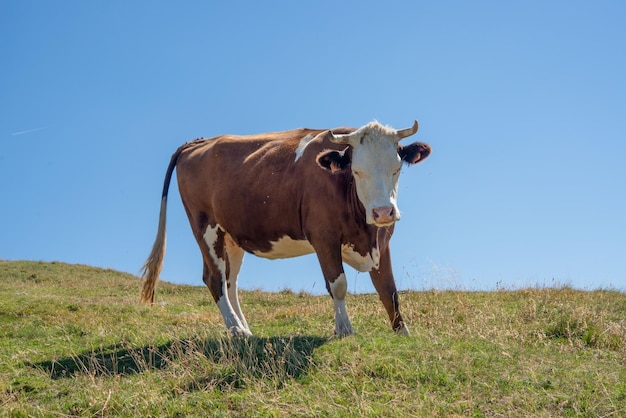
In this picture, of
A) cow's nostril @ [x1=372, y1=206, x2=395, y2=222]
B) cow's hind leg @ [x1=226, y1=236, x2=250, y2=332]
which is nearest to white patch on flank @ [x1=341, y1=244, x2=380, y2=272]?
cow's nostril @ [x1=372, y1=206, x2=395, y2=222]

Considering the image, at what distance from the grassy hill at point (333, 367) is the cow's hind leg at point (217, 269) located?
42 centimetres

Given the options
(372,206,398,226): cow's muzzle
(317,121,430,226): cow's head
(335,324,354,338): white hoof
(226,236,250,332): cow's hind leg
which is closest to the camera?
(372,206,398,226): cow's muzzle

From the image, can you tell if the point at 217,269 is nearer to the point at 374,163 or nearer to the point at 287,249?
the point at 287,249

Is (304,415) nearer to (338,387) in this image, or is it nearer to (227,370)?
(338,387)

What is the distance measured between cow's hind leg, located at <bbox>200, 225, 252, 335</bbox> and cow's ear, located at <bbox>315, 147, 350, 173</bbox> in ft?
10.2

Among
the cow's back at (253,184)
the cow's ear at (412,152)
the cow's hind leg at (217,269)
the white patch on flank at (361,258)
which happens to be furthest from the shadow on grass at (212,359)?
the cow's ear at (412,152)

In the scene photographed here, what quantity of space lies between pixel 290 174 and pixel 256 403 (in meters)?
4.52

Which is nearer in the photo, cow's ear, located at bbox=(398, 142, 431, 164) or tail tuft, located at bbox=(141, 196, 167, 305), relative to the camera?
cow's ear, located at bbox=(398, 142, 431, 164)

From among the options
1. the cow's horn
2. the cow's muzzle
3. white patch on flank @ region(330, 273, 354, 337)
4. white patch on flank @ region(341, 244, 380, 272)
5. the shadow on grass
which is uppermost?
the cow's horn

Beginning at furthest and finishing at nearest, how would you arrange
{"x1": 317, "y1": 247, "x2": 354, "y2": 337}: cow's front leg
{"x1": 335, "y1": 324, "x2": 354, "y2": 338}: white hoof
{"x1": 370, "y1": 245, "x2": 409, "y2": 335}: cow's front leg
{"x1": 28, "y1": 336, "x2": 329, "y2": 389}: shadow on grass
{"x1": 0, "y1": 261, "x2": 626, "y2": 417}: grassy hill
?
{"x1": 370, "y1": 245, "x2": 409, "y2": 335}: cow's front leg
{"x1": 317, "y1": 247, "x2": 354, "y2": 337}: cow's front leg
{"x1": 335, "y1": 324, "x2": 354, "y2": 338}: white hoof
{"x1": 28, "y1": 336, "x2": 329, "y2": 389}: shadow on grass
{"x1": 0, "y1": 261, "x2": 626, "y2": 417}: grassy hill

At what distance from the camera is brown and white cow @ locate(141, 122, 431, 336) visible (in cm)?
930

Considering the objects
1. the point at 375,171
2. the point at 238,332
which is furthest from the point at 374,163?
the point at 238,332

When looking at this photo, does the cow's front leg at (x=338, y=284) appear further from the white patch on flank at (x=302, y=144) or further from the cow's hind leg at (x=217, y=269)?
the cow's hind leg at (x=217, y=269)

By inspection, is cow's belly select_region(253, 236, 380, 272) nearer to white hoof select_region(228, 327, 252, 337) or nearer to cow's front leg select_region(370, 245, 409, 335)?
cow's front leg select_region(370, 245, 409, 335)
